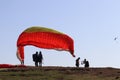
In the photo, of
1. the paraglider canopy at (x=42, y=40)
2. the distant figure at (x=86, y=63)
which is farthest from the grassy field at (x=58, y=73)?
the distant figure at (x=86, y=63)

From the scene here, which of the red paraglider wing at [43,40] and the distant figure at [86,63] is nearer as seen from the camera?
the red paraglider wing at [43,40]

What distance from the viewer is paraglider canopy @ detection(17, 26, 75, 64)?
58875 millimetres

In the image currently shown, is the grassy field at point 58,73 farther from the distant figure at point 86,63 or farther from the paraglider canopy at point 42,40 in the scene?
the distant figure at point 86,63

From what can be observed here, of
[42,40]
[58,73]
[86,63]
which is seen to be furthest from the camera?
[86,63]

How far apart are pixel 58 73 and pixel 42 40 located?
355 inches

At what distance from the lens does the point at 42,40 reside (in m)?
59.0

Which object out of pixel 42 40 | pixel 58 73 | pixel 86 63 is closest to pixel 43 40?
pixel 42 40

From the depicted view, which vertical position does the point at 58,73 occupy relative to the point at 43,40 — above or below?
below

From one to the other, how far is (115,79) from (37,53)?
14285 millimetres

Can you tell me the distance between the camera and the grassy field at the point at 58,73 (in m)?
48.4

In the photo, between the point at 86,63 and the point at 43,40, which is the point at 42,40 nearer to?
the point at 43,40

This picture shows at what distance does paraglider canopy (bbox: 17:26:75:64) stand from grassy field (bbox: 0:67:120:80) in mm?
5444

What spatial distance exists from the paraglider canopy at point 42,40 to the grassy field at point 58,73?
544cm

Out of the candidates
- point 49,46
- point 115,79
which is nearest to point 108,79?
point 115,79
